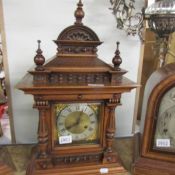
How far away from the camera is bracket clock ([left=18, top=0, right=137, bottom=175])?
780mm

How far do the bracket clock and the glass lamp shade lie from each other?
264mm

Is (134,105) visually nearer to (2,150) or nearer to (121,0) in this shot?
(121,0)

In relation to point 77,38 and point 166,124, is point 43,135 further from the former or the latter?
point 166,124

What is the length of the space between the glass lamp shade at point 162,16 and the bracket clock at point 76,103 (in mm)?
264

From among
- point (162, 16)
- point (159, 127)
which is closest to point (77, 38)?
point (162, 16)

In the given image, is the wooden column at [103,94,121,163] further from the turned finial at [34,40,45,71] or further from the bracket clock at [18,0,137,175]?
the turned finial at [34,40,45,71]

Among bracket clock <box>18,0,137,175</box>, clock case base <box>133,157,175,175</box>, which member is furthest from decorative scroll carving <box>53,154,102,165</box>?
clock case base <box>133,157,175,175</box>

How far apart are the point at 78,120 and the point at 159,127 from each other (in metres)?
0.34

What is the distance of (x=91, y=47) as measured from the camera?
81 cm

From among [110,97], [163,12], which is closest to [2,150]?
[110,97]

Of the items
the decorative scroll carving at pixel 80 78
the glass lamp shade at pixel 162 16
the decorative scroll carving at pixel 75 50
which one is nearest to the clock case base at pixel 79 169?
the decorative scroll carving at pixel 80 78

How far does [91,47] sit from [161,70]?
31cm

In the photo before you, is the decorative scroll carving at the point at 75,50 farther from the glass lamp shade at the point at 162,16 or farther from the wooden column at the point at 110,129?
the glass lamp shade at the point at 162,16

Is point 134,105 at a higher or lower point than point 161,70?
lower
